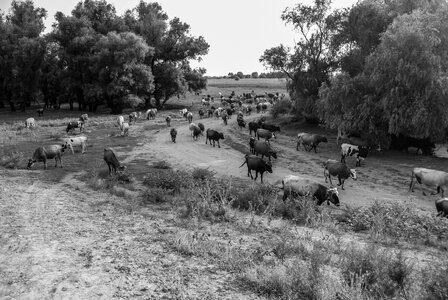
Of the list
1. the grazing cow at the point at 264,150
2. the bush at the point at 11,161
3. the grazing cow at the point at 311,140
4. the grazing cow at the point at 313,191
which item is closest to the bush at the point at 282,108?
the grazing cow at the point at 311,140

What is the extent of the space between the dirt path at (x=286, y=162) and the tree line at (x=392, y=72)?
3001mm

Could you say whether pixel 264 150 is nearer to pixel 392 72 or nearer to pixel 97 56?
pixel 392 72

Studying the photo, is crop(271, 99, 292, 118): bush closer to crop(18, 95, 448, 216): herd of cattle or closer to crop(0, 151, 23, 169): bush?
crop(18, 95, 448, 216): herd of cattle

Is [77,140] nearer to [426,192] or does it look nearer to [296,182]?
[296,182]

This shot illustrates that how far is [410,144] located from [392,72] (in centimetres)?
673

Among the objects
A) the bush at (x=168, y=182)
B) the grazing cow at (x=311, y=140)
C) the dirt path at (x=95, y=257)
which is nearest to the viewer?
the dirt path at (x=95, y=257)

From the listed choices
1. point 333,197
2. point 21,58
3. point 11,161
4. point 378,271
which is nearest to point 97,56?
point 21,58

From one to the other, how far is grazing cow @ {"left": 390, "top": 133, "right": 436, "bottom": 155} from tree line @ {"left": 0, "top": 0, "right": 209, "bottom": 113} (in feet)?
127

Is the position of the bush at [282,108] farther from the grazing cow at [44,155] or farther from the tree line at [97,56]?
the grazing cow at [44,155]

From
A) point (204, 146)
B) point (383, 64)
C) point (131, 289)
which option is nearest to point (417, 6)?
point (383, 64)

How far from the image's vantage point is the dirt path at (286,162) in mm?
18781

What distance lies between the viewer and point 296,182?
648 inches

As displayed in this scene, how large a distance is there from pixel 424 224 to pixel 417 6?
24.3 metres

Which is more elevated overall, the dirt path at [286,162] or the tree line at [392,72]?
the tree line at [392,72]
